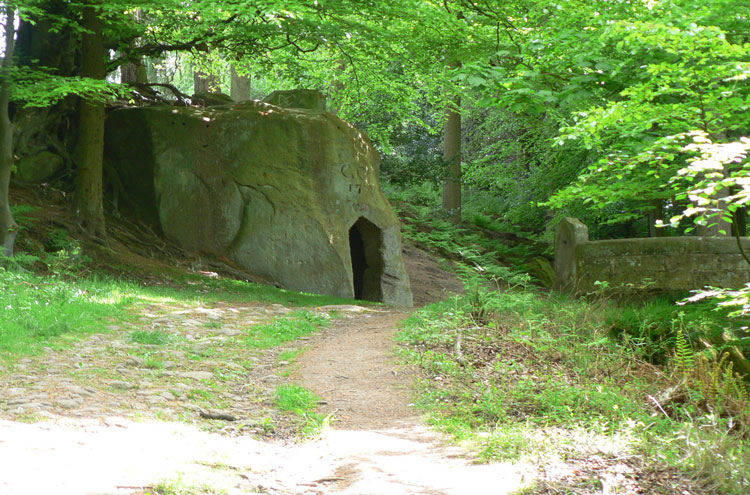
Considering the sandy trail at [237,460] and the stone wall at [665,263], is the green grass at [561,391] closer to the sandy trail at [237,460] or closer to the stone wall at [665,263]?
the sandy trail at [237,460]

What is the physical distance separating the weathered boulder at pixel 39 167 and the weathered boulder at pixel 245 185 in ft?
3.57

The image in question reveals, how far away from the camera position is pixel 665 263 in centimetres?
1120

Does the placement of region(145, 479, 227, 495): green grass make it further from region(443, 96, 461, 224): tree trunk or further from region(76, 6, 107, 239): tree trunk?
region(443, 96, 461, 224): tree trunk

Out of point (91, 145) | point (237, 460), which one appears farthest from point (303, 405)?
point (91, 145)

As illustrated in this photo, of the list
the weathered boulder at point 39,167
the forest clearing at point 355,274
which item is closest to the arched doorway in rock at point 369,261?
the forest clearing at point 355,274

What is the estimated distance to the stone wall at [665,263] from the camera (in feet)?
35.7

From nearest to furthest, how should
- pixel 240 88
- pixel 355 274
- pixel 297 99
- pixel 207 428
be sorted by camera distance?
1. pixel 207 428
2. pixel 355 274
3. pixel 297 99
4. pixel 240 88

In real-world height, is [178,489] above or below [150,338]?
below

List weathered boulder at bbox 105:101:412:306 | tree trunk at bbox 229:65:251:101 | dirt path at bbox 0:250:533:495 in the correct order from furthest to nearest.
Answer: tree trunk at bbox 229:65:251:101, weathered boulder at bbox 105:101:412:306, dirt path at bbox 0:250:533:495

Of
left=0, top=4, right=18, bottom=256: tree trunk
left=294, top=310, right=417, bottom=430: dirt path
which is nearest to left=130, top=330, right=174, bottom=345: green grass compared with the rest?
left=294, top=310, right=417, bottom=430: dirt path

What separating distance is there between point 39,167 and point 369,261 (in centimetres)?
750

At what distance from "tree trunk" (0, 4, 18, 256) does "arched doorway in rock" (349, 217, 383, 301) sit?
7727 mm

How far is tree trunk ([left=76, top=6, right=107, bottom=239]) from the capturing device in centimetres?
1220

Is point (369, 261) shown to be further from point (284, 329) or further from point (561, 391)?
point (561, 391)
